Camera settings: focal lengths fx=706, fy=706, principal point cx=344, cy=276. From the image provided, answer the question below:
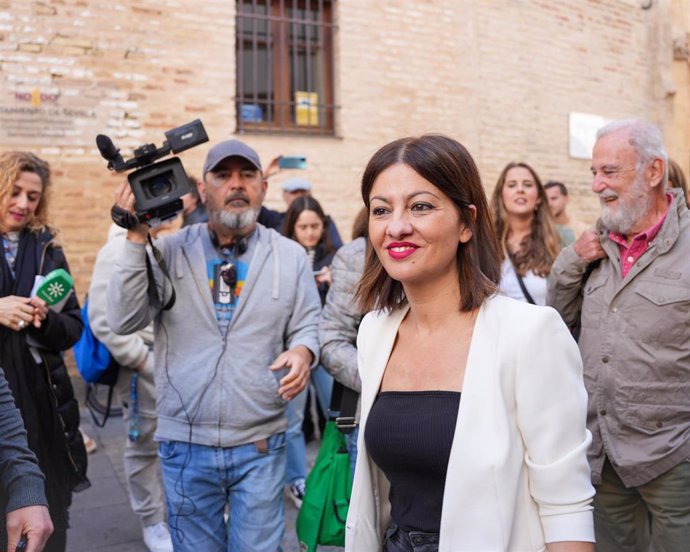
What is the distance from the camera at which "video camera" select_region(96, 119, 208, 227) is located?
9.12ft

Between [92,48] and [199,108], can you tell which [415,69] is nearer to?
[199,108]

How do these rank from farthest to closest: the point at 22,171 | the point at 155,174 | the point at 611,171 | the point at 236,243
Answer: the point at 22,171, the point at 236,243, the point at 611,171, the point at 155,174

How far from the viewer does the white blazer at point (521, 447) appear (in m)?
1.71

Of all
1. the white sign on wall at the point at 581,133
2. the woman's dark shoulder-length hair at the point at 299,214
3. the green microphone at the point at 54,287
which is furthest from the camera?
the white sign on wall at the point at 581,133

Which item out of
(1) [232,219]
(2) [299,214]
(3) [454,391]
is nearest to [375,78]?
(2) [299,214]

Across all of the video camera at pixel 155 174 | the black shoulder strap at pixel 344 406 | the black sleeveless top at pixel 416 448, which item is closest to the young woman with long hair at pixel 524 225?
the black shoulder strap at pixel 344 406

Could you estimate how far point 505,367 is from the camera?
5.80ft

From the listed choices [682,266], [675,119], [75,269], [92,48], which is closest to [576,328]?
[682,266]

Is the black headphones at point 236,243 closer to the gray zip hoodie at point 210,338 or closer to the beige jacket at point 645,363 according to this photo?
the gray zip hoodie at point 210,338

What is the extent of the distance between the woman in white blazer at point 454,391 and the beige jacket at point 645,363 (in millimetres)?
1047

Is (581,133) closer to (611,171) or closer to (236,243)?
(611,171)

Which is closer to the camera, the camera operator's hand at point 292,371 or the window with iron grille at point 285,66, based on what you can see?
the camera operator's hand at point 292,371

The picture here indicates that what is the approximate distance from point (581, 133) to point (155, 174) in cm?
1064

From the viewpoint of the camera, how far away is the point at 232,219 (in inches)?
Result: 120
